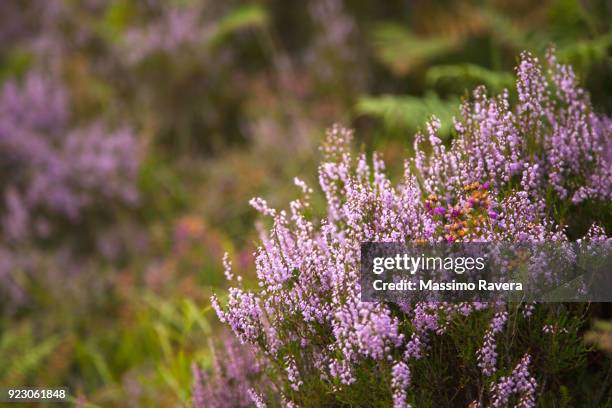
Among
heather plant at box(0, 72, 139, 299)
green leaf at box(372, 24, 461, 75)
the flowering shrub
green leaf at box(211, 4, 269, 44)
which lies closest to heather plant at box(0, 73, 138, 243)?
heather plant at box(0, 72, 139, 299)

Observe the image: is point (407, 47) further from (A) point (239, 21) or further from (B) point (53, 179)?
(B) point (53, 179)

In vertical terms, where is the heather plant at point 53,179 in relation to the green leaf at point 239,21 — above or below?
below

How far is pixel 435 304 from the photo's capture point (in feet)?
5.44

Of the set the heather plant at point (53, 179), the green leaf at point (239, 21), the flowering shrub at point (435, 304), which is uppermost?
the green leaf at point (239, 21)

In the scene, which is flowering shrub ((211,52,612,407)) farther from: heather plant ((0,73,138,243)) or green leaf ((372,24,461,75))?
heather plant ((0,73,138,243))

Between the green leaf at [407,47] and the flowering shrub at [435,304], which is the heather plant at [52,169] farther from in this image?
the flowering shrub at [435,304]

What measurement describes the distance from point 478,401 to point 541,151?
755 millimetres

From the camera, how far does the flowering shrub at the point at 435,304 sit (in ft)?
5.33

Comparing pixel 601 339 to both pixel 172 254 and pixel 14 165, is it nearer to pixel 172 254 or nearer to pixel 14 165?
pixel 172 254

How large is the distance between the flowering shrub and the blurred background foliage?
29.4 inches

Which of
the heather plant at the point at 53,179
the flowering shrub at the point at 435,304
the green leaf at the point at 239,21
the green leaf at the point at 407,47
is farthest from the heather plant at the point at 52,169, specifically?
the flowering shrub at the point at 435,304

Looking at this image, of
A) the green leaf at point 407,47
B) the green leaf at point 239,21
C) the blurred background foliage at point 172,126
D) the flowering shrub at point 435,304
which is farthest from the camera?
the green leaf at point 239,21

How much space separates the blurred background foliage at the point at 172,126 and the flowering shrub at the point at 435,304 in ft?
2.45

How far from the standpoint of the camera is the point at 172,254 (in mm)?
4398
